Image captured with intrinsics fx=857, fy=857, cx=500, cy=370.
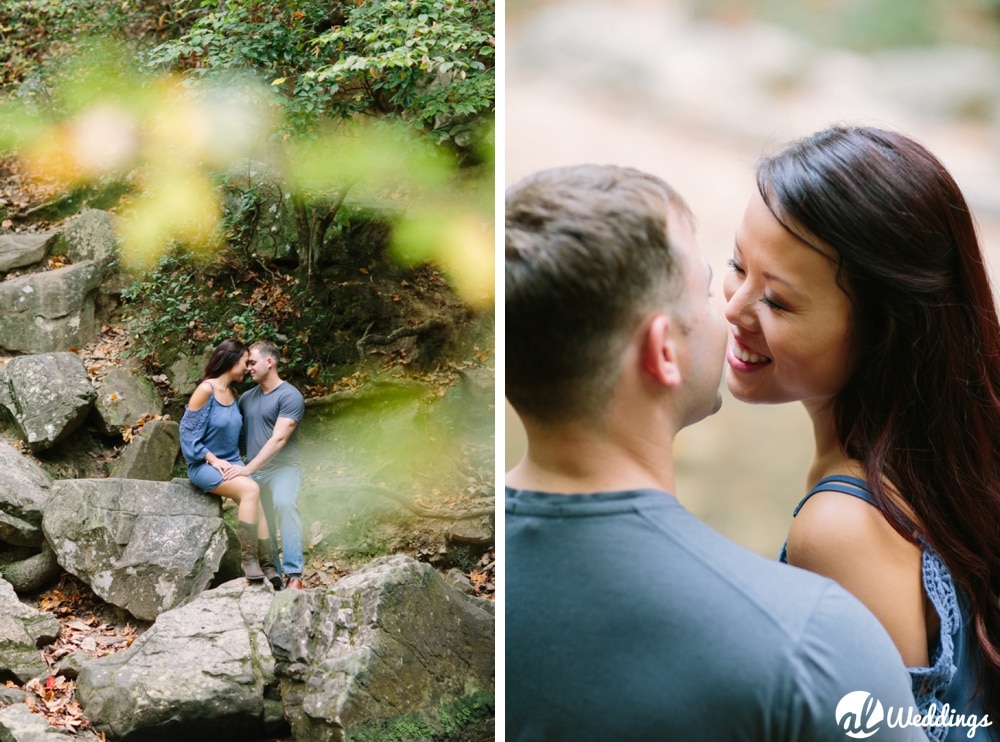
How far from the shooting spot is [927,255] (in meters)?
1.01

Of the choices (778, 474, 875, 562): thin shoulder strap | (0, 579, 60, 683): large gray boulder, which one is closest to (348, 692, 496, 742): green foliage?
(0, 579, 60, 683): large gray boulder

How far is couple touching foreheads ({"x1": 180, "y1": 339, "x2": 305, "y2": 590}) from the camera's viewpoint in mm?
2188

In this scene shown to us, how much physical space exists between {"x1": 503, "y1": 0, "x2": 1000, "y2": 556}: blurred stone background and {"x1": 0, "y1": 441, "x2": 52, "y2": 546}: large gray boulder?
1656 mm

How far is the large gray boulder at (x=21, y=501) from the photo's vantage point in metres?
2.33

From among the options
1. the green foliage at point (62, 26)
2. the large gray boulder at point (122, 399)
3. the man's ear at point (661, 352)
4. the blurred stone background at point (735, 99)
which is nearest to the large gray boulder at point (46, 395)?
the large gray boulder at point (122, 399)

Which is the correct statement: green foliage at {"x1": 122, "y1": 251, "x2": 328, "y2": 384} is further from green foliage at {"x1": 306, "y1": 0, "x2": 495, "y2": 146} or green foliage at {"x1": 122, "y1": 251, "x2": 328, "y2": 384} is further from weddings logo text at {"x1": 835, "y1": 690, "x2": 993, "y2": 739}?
weddings logo text at {"x1": 835, "y1": 690, "x2": 993, "y2": 739}

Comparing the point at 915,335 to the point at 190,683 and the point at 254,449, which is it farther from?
the point at 190,683

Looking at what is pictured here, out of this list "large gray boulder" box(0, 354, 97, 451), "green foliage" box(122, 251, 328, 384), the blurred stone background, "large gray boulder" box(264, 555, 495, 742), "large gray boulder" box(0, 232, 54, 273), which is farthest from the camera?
"large gray boulder" box(0, 232, 54, 273)

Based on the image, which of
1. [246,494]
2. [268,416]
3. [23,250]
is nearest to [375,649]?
[246,494]

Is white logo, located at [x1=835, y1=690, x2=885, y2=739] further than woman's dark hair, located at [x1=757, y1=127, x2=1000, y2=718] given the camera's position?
No

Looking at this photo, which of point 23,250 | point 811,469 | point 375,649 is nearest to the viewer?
point 811,469

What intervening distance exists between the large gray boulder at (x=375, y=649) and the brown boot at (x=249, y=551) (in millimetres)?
130

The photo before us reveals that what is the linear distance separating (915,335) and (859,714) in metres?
0.45

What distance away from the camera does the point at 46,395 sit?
2461 millimetres
